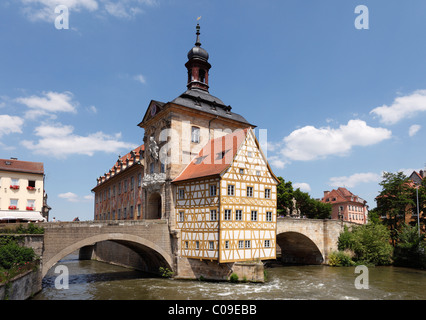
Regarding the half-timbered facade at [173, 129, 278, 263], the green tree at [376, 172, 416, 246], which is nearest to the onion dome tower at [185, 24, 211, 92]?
the half-timbered facade at [173, 129, 278, 263]

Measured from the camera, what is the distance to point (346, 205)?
70.9 meters

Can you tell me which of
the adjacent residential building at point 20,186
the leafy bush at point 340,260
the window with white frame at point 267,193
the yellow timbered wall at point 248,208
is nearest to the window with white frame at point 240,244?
the yellow timbered wall at point 248,208

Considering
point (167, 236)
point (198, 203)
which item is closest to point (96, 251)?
point (167, 236)

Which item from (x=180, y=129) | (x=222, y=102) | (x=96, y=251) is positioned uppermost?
(x=222, y=102)

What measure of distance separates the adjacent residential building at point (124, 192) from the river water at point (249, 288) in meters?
7.80

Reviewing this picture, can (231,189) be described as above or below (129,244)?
above

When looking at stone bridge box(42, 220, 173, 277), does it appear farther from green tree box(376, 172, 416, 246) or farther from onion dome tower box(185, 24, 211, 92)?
green tree box(376, 172, 416, 246)

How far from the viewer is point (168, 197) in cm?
2667

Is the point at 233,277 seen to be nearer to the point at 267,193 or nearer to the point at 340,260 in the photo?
the point at 267,193

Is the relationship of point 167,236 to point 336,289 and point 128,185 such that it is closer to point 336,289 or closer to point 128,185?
point 336,289

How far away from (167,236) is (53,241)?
318 inches

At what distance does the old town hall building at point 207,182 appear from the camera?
23.3 m

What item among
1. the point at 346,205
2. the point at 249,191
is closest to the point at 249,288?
the point at 249,191

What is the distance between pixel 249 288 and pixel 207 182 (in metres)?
7.47
